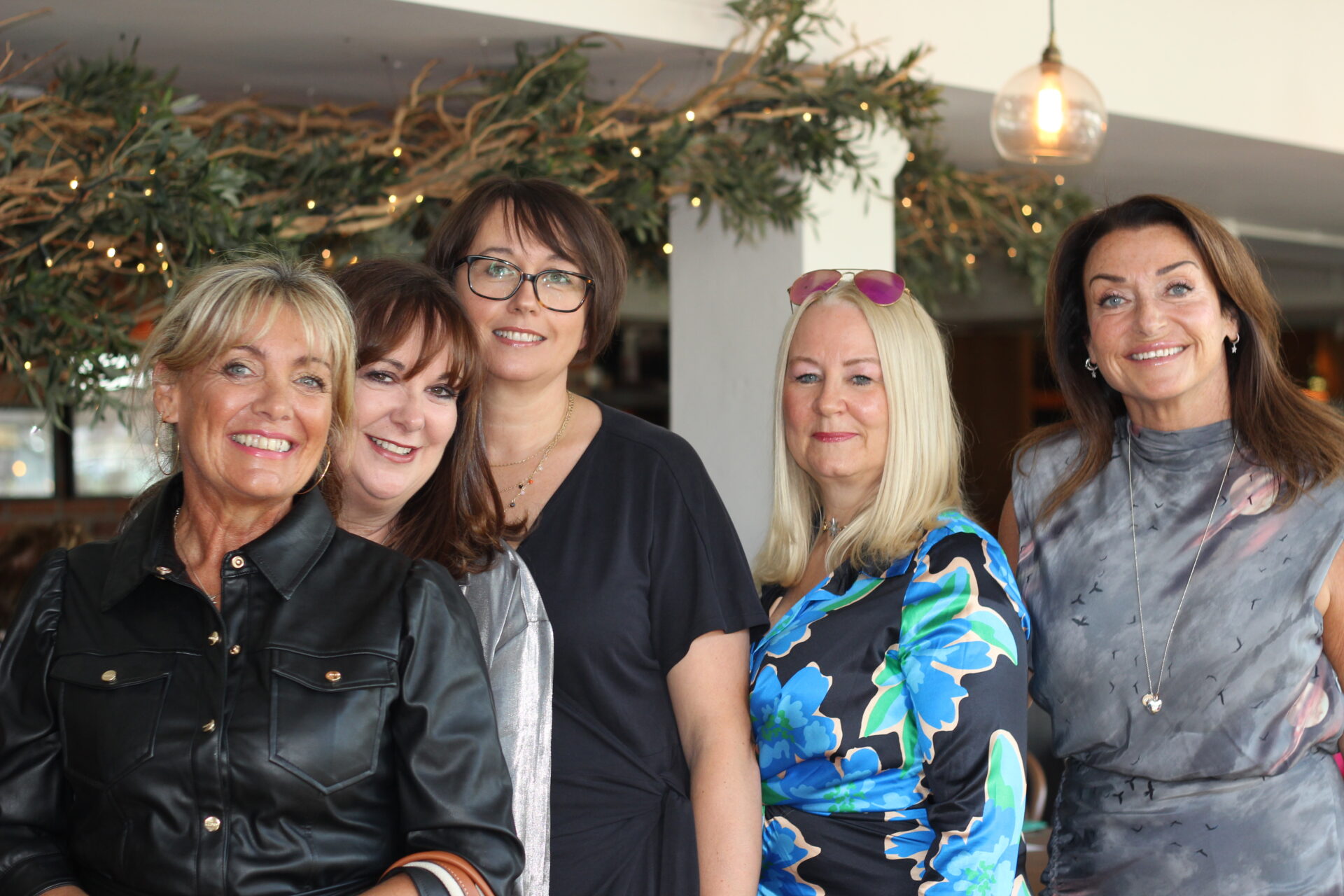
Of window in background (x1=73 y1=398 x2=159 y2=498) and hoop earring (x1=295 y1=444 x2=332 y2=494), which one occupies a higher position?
hoop earring (x1=295 y1=444 x2=332 y2=494)

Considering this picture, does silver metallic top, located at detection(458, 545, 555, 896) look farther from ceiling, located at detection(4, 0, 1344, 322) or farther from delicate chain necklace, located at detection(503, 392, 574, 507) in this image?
ceiling, located at detection(4, 0, 1344, 322)

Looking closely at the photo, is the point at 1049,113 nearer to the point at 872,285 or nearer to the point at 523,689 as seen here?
the point at 872,285

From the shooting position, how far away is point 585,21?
3545 mm

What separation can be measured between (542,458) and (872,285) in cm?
56

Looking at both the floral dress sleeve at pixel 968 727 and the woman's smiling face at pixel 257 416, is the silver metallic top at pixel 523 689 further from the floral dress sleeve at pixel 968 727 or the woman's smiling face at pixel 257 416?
the floral dress sleeve at pixel 968 727

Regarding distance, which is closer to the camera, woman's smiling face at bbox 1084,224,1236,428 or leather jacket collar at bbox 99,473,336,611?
leather jacket collar at bbox 99,473,336,611

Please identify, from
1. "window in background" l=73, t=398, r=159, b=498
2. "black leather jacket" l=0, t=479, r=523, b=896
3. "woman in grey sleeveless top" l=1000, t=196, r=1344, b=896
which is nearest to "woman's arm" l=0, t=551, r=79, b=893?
"black leather jacket" l=0, t=479, r=523, b=896

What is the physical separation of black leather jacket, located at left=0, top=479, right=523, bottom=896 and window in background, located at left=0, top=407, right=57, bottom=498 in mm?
6402

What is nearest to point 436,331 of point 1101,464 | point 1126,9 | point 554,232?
point 554,232

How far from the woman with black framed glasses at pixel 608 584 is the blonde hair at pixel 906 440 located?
201mm

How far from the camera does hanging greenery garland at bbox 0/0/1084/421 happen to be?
10.3ft

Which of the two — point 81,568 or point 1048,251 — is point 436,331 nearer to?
point 81,568

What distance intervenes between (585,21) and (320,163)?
0.84 m

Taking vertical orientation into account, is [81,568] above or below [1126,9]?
below
